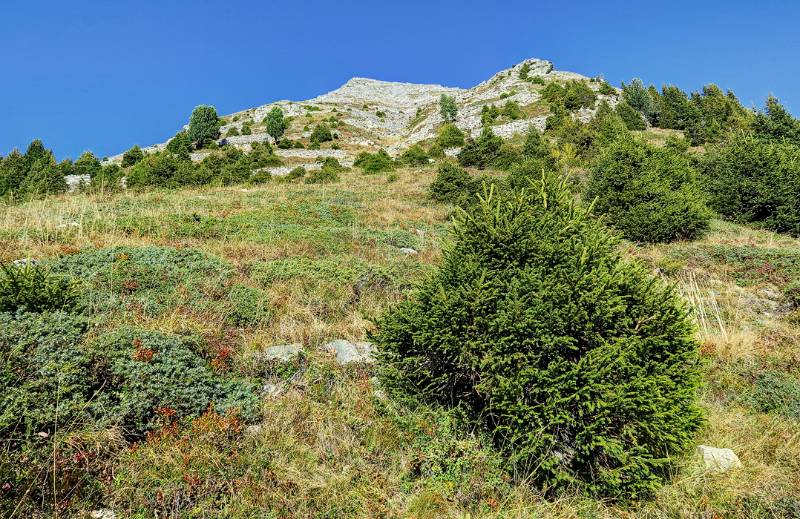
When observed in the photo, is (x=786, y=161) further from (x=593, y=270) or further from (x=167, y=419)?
(x=167, y=419)

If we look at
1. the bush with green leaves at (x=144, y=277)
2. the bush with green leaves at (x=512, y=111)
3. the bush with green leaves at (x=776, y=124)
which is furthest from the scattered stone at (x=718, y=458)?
the bush with green leaves at (x=512, y=111)

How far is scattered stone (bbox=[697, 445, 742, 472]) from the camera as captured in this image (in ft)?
10.9

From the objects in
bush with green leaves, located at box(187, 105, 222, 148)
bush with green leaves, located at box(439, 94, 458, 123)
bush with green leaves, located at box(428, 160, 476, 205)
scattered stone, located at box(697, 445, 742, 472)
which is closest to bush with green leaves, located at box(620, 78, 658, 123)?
bush with green leaves, located at box(439, 94, 458, 123)

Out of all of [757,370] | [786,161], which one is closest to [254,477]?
[757,370]

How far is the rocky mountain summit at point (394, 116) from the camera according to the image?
148ft

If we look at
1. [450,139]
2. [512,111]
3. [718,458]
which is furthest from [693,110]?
[718,458]

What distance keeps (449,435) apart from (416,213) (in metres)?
13.2

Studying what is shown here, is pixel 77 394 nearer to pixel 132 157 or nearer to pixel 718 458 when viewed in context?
pixel 718 458

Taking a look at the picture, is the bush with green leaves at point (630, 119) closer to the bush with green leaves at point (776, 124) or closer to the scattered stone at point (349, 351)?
the bush with green leaves at point (776, 124)

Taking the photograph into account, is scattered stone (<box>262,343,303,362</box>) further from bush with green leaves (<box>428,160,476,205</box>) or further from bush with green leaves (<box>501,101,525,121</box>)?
bush with green leaves (<box>501,101,525,121</box>)

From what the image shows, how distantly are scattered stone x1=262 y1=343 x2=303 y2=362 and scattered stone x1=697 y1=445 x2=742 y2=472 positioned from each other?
3950 mm

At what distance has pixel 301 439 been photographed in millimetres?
3307

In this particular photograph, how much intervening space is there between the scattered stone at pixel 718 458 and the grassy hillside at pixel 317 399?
0.07m

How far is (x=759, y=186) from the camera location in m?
16.0
